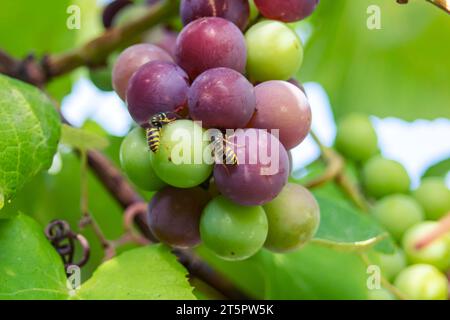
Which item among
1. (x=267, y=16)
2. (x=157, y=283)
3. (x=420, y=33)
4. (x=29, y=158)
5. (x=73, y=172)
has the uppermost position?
(x=267, y=16)

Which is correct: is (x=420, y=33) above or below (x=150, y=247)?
below

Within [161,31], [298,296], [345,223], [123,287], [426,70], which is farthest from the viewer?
[426,70]

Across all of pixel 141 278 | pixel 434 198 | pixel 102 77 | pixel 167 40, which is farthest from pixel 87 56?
pixel 434 198

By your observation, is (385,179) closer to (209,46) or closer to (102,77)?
(102,77)

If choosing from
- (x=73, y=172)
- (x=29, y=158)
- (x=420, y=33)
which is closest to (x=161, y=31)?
(x=73, y=172)

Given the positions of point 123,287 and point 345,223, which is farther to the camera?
point 345,223

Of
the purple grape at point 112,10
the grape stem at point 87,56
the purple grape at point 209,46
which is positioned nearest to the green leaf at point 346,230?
the purple grape at point 209,46

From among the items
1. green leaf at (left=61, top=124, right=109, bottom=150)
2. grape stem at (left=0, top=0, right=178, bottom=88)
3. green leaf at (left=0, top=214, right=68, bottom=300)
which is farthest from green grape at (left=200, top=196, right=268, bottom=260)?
grape stem at (left=0, top=0, right=178, bottom=88)

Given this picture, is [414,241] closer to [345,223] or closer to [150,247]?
[345,223]
